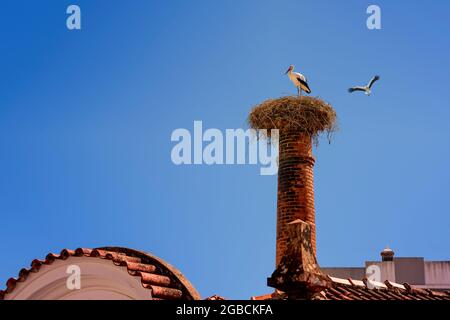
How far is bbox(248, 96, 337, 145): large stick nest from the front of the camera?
1786cm

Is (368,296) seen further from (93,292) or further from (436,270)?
(436,270)

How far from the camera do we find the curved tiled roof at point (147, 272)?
6898 mm

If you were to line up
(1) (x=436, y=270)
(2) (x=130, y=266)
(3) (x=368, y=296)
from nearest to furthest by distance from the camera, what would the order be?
(2) (x=130, y=266), (3) (x=368, y=296), (1) (x=436, y=270)

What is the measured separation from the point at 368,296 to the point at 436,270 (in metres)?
18.4

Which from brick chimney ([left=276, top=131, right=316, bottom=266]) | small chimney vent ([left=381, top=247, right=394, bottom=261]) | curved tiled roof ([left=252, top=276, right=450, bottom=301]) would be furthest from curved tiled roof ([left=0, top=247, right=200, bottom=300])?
small chimney vent ([left=381, top=247, right=394, bottom=261])

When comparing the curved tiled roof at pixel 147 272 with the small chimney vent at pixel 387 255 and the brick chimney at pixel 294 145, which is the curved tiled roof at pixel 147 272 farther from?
the small chimney vent at pixel 387 255

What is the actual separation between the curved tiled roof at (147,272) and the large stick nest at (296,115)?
10.8 m

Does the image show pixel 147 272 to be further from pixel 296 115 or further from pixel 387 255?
pixel 387 255

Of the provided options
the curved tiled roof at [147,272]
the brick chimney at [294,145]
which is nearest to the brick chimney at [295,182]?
the brick chimney at [294,145]

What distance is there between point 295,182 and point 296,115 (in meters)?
1.64

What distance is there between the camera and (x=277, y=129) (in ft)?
59.6

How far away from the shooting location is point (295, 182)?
1756 centimetres

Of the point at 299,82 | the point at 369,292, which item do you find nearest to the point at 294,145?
the point at 299,82
